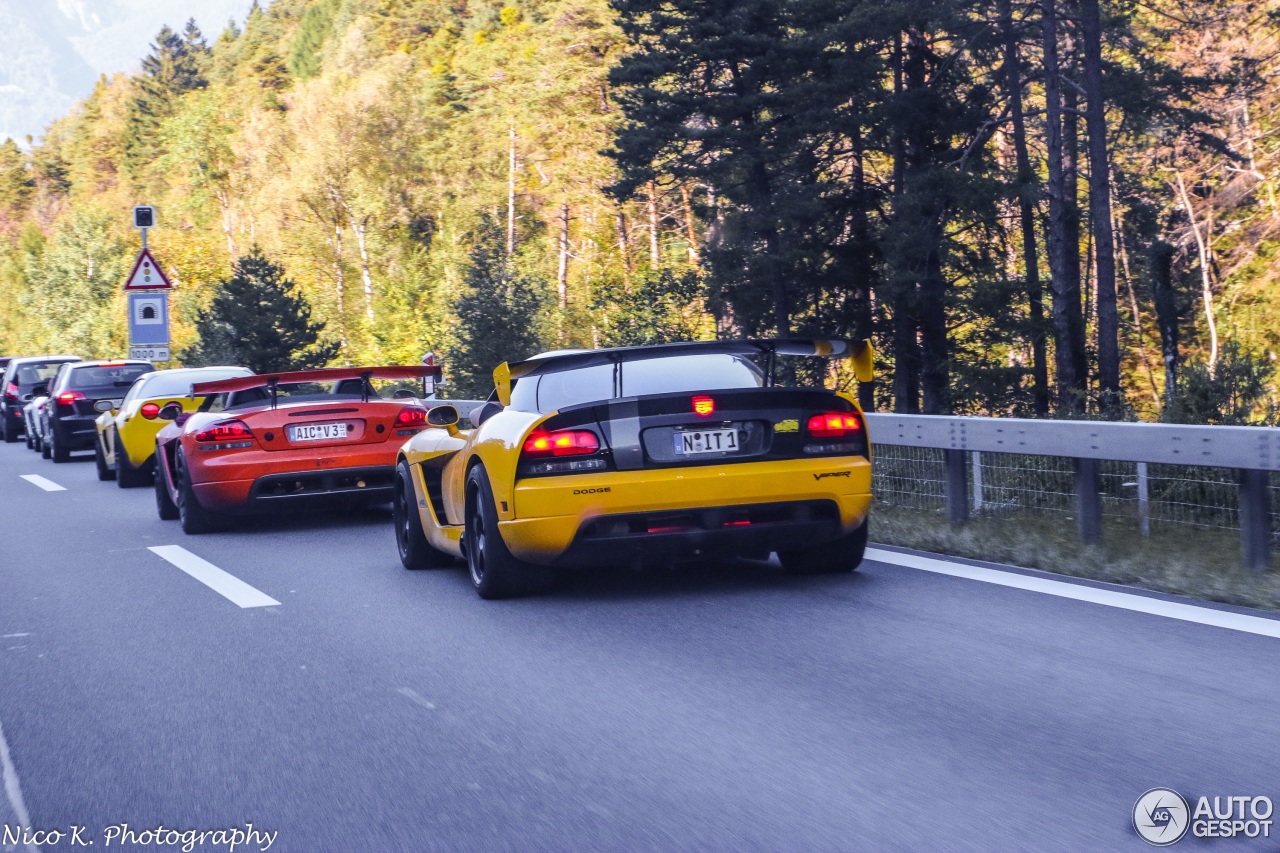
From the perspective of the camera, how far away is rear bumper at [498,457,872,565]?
7109 millimetres

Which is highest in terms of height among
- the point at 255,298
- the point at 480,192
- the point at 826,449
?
the point at 480,192

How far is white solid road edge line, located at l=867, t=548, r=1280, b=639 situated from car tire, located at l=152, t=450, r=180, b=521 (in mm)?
6485

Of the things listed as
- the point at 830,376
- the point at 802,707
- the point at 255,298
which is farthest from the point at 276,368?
the point at 802,707

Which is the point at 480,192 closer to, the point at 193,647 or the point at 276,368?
the point at 276,368

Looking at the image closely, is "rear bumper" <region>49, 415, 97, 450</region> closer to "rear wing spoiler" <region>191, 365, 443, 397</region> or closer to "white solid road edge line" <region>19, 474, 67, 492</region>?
"white solid road edge line" <region>19, 474, 67, 492</region>

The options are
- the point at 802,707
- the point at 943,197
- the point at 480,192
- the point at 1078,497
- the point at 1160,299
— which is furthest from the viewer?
the point at 480,192

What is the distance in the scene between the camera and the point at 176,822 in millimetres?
3982

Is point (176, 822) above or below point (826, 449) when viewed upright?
below

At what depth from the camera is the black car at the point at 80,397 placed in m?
22.0

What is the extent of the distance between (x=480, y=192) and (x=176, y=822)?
63487 mm

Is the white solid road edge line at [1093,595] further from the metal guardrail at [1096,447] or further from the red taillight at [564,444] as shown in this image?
the red taillight at [564,444]

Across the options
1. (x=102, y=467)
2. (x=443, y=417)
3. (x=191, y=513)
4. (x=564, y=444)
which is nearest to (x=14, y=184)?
(x=102, y=467)

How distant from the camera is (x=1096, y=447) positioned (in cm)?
826

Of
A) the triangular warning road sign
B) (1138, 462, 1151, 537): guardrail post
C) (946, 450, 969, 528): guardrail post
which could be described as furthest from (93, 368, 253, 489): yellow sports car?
(1138, 462, 1151, 537): guardrail post
